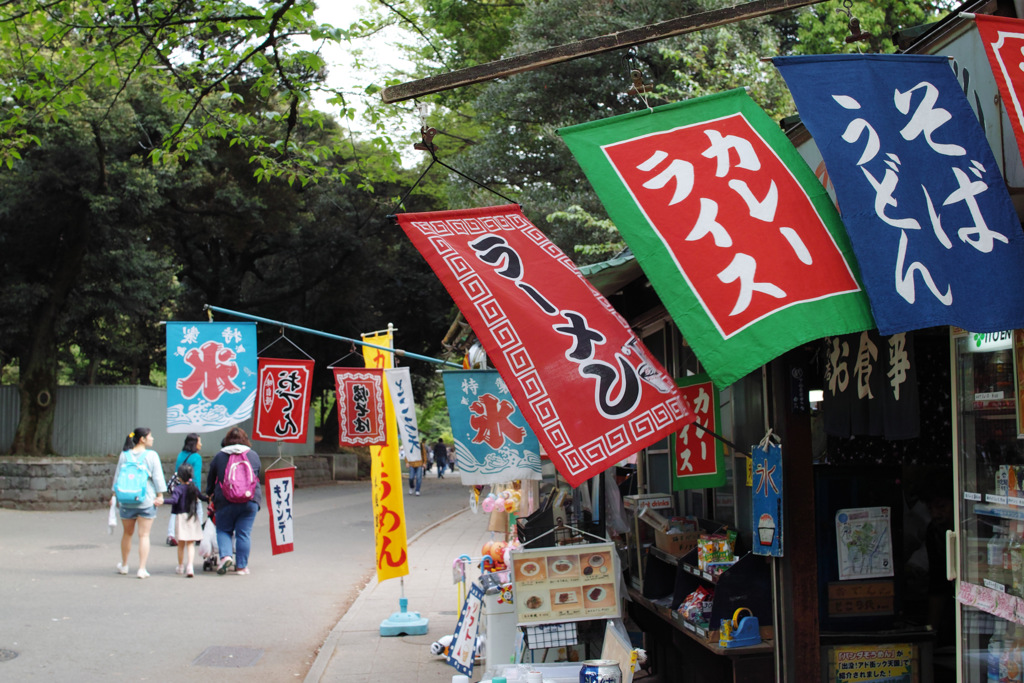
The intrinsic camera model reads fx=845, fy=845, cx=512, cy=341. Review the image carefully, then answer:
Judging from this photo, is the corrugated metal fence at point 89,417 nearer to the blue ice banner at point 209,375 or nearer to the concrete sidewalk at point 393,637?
the concrete sidewalk at point 393,637

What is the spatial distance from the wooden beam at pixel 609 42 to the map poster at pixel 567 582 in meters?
3.14

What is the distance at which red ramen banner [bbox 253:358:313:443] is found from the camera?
10.1m

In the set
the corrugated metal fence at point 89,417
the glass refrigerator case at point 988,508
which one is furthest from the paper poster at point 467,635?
the corrugated metal fence at point 89,417

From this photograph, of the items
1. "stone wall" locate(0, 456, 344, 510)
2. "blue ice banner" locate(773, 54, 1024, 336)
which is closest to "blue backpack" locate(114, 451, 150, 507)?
"stone wall" locate(0, 456, 344, 510)

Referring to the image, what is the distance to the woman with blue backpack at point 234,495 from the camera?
1234cm

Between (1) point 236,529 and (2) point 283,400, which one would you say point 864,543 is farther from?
(1) point 236,529

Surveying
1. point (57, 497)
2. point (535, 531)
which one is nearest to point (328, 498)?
point (57, 497)

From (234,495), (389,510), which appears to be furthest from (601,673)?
(234,495)

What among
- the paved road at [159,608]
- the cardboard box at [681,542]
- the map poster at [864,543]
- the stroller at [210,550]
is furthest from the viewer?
the stroller at [210,550]

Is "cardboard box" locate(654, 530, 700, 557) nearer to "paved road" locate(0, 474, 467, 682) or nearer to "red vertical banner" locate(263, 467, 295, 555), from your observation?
"paved road" locate(0, 474, 467, 682)

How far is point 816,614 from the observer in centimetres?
513

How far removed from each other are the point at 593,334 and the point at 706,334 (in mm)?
1034

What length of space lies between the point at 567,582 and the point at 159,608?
6608 millimetres

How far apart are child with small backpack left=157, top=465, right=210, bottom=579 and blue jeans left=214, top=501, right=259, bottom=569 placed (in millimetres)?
354
